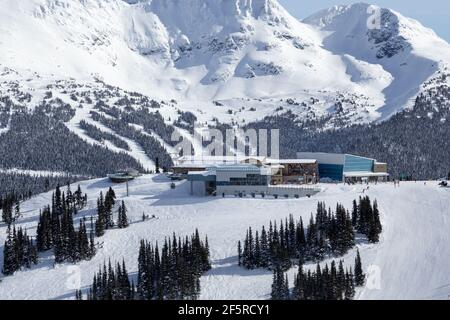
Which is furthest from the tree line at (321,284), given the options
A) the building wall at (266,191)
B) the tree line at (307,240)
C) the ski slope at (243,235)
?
the building wall at (266,191)

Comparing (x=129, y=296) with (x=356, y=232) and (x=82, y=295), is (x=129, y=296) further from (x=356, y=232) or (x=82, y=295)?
(x=356, y=232)

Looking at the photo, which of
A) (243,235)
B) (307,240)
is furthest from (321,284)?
(243,235)

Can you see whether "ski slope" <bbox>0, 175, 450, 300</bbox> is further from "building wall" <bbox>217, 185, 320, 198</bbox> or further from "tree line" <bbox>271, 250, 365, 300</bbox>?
"building wall" <bbox>217, 185, 320, 198</bbox>

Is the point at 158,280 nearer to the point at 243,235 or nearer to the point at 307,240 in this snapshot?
the point at 307,240

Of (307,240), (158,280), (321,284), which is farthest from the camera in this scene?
(307,240)

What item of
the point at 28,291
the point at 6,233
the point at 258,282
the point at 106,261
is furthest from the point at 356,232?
the point at 6,233

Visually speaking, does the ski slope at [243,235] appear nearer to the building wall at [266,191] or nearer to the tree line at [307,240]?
the tree line at [307,240]
